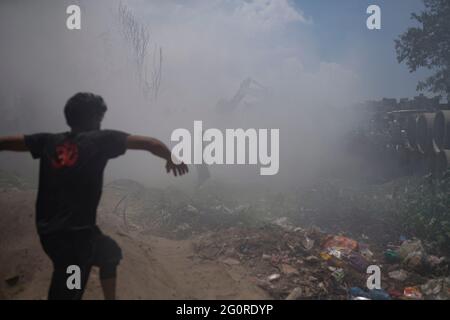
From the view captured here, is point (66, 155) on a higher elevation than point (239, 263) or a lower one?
higher

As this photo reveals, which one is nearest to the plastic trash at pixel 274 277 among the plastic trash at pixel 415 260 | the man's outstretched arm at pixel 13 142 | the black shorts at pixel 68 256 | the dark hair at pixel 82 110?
the plastic trash at pixel 415 260

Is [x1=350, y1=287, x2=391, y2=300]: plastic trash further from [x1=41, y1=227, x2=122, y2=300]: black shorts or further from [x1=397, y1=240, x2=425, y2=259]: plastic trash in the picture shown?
[x1=41, y1=227, x2=122, y2=300]: black shorts

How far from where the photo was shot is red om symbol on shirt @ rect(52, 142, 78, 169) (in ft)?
7.18

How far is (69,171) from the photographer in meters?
2.18

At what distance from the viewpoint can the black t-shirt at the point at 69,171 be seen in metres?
2.19

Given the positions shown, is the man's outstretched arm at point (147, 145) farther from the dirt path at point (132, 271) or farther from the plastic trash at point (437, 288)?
the plastic trash at point (437, 288)

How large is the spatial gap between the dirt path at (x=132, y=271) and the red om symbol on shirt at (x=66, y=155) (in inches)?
55.6

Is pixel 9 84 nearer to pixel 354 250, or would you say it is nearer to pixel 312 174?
pixel 312 174

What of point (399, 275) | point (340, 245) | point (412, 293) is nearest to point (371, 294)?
point (412, 293)

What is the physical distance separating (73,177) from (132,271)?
70.9 inches

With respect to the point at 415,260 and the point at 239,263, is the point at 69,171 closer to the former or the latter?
the point at 239,263

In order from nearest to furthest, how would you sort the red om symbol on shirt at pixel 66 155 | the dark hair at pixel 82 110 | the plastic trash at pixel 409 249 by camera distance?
the red om symbol on shirt at pixel 66 155
the dark hair at pixel 82 110
the plastic trash at pixel 409 249

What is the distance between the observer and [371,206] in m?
7.55

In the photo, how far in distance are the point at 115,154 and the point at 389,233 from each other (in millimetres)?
5168
